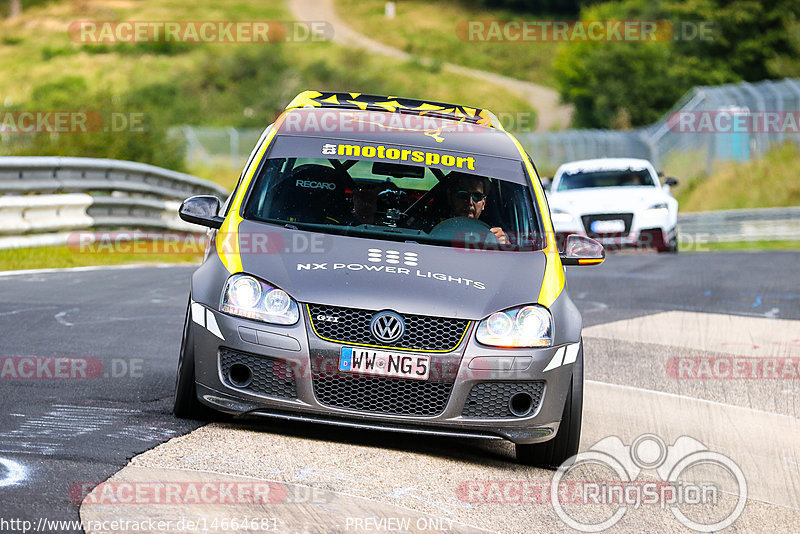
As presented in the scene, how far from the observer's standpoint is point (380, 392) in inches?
236

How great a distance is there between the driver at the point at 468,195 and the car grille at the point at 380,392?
50.0 inches

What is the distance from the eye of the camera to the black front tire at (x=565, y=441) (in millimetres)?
6344

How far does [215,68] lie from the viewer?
81188 millimetres

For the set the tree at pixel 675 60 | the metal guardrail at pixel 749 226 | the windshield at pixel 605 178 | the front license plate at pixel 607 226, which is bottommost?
the metal guardrail at pixel 749 226

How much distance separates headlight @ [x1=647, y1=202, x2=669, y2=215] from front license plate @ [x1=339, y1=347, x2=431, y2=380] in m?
15.3

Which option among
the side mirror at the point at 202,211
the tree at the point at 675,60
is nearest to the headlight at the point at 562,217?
the side mirror at the point at 202,211

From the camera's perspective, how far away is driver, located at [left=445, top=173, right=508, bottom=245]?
7.08 metres

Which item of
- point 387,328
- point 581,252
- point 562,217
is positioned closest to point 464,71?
point 562,217

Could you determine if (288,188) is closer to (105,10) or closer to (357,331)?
(357,331)

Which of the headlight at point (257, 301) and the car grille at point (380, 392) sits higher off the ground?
the headlight at point (257, 301)

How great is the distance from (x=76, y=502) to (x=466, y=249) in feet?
8.48

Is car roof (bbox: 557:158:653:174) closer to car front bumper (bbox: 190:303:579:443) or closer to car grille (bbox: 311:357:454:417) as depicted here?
car front bumper (bbox: 190:303:579:443)

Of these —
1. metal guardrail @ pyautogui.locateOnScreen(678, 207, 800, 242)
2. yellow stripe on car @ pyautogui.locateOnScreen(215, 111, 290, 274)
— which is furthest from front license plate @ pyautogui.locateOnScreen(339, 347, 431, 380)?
metal guardrail @ pyautogui.locateOnScreen(678, 207, 800, 242)

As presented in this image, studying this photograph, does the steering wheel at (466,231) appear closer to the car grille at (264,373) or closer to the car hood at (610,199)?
the car grille at (264,373)
